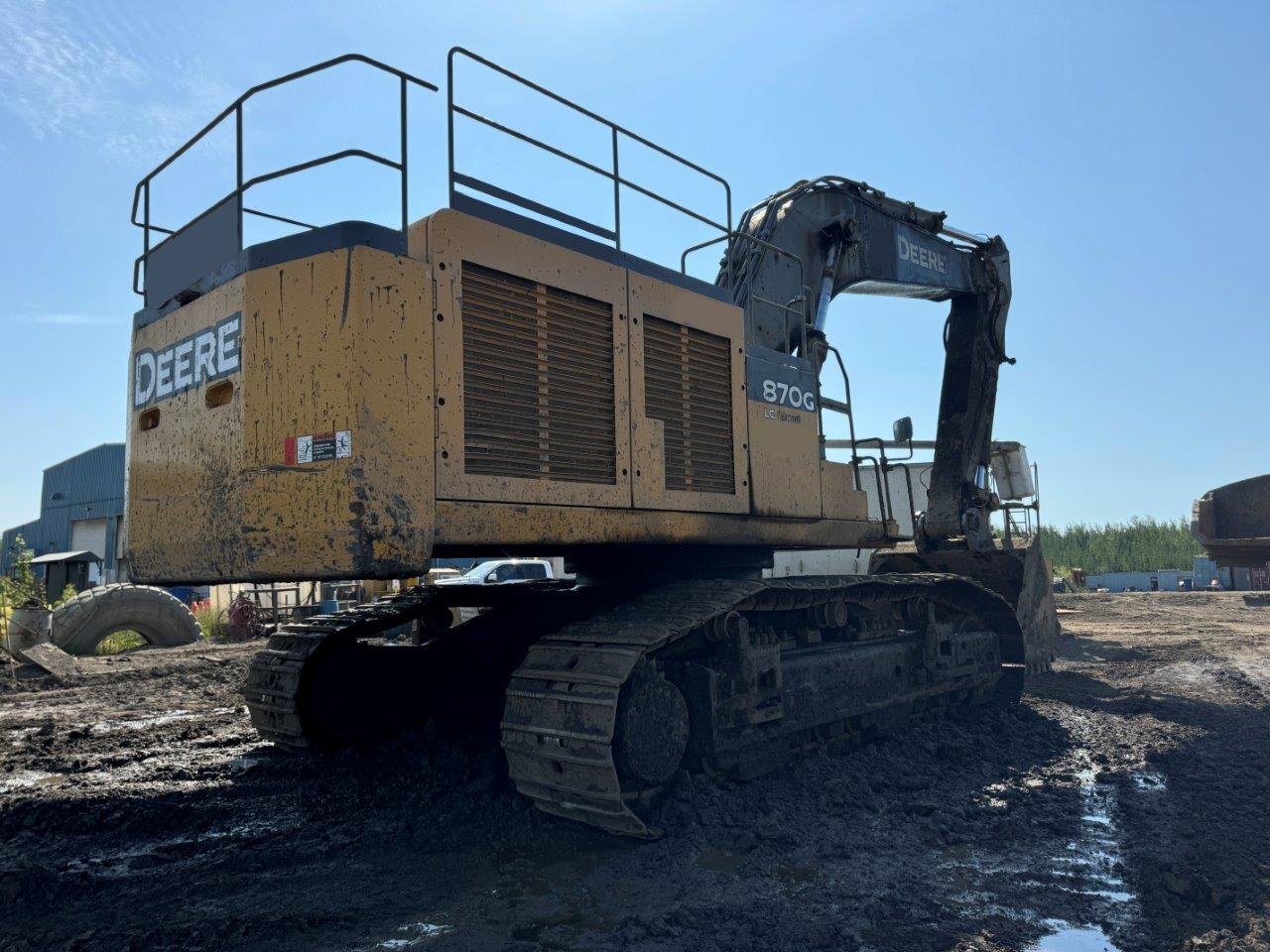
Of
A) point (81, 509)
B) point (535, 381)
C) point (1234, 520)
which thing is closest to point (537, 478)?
point (535, 381)

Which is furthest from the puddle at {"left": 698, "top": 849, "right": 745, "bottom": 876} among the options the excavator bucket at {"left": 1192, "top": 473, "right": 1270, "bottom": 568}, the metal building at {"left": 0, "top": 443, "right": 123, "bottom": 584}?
the metal building at {"left": 0, "top": 443, "right": 123, "bottom": 584}

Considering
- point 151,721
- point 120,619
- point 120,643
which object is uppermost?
point 120,619

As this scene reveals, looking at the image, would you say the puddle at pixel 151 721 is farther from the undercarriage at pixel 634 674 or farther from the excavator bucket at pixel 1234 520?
the excavator bucket at pixel 1234 520

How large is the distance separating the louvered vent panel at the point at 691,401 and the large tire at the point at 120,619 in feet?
35.4

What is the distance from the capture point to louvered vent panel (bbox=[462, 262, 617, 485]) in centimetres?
455

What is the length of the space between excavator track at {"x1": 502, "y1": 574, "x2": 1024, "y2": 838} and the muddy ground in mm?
299

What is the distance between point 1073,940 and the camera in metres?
3.54

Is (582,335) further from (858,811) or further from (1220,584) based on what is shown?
(1220,584)

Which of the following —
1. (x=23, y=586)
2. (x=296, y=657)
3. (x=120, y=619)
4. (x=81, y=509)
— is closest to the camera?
(x=296, y=657)

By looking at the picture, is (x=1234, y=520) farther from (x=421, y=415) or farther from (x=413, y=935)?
(x=413, y=935)

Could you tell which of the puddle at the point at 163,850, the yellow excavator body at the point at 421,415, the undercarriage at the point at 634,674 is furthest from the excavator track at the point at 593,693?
the puddle at the point at 163,850

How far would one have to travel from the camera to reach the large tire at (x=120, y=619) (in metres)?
13.6

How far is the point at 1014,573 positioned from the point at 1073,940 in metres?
6.00

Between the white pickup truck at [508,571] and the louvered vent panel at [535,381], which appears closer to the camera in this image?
the louvered vent panel at [535,381]
